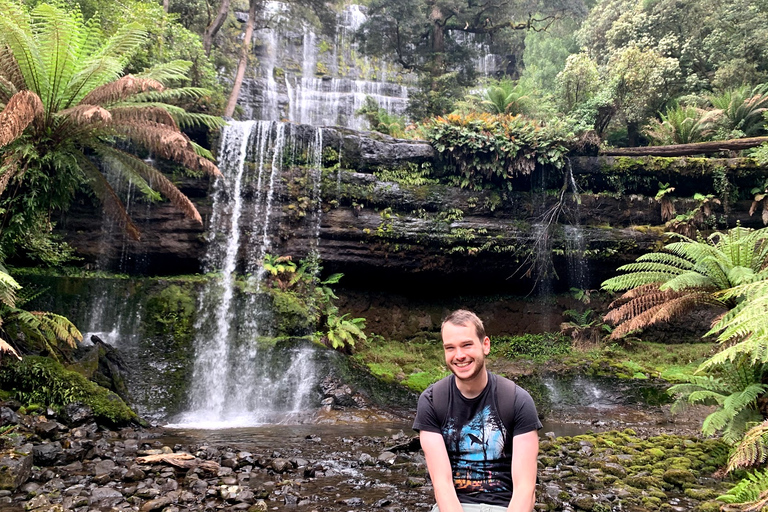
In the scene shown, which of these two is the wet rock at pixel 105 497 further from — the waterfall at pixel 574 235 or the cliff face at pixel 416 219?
the waterfall at pixel 574 235

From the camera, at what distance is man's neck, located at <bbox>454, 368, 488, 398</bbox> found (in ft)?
6.81

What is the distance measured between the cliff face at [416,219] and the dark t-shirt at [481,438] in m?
9.31

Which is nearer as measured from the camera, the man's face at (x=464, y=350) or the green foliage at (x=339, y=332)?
the man's face at (x=464, y=350)

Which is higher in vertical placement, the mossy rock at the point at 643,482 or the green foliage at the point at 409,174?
the green foliage at the point at 409,174

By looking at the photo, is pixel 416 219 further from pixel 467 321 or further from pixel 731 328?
pixel 467 321

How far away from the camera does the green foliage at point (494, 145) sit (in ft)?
38.1

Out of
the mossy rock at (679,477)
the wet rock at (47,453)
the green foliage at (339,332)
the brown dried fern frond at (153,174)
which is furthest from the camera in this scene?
the green foliage at (339,332)

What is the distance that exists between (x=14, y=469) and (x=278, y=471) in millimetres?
2041

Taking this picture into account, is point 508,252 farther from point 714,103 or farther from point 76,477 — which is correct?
point 76,477

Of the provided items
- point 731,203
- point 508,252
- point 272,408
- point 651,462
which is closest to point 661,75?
point 731,203

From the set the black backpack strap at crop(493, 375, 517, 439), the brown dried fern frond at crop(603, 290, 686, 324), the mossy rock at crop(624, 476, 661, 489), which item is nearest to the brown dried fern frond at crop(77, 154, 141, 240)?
the black backpack strap at crop(493, 375, 517, 439)

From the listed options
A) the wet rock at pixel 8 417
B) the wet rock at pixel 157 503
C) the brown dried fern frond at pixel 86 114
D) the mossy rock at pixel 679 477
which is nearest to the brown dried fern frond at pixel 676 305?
the mossy rock at pixel 679 477

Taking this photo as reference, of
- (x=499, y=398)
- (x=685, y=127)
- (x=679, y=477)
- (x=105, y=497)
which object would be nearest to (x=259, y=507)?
(x=105, y=497)

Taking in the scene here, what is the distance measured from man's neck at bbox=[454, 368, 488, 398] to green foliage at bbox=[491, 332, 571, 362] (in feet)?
33.4
